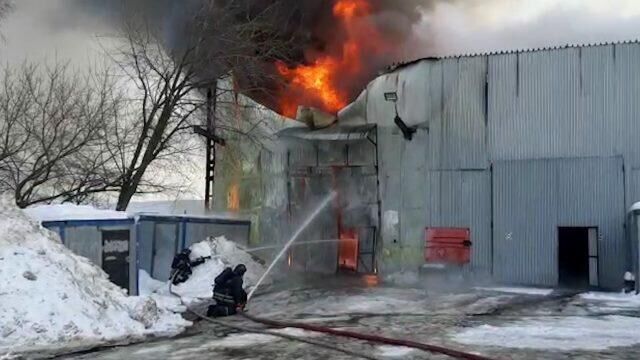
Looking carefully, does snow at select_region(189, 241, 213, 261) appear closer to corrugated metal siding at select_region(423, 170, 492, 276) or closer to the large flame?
corrugated metal siding at select_region(423, 170, 492, 276)

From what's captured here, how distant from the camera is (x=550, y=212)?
59.9 feet

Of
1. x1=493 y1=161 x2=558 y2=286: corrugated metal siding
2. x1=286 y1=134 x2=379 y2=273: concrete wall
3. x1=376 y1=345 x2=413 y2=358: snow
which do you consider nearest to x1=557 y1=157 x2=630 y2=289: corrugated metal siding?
x1=493 y1=161 x2=558 y2=286: corrugated metal siding

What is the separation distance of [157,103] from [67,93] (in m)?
3.07

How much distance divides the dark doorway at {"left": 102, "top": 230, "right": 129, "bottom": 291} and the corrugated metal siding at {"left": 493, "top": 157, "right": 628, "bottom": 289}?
10081mm

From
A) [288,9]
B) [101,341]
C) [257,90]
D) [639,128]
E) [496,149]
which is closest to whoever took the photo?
[101,341]

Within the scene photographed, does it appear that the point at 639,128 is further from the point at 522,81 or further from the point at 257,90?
the point at 257,90

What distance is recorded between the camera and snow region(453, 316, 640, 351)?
30.1 ft

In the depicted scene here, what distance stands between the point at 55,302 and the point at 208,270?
293 inches

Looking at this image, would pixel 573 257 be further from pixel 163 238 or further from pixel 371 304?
pixel 163 238

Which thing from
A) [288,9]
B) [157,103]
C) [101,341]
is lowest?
[101,341]

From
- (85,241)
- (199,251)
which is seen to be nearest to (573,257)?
(199,251)

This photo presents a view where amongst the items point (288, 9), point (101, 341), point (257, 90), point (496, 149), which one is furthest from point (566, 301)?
point (288, 9)

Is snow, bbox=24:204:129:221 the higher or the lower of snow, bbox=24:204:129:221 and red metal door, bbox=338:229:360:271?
the higher

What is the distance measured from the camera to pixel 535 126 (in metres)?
18.5
